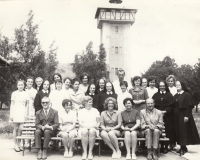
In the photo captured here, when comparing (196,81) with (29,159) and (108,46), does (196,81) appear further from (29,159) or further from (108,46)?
(29,159)

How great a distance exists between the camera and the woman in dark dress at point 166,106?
646 centimetres

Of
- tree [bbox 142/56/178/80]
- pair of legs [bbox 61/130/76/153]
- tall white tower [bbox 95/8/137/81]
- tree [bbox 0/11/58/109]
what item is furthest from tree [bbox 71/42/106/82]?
pair of legs [bbox 61/130/76/153]

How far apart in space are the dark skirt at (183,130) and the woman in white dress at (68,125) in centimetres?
234

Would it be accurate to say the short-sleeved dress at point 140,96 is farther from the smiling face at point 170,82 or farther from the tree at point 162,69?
the tree at point 162,69

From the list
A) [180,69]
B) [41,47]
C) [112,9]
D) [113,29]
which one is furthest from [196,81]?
[180,69]

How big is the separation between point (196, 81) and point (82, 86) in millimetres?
18549

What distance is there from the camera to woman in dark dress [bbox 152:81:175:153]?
6.46 metres

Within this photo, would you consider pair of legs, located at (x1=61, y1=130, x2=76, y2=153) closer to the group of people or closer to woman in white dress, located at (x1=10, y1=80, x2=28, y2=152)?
the group of people

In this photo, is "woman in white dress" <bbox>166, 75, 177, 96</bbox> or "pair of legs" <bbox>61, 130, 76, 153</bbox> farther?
"woman in white dress" <bbox>166, 75, 177, 96</bbox>

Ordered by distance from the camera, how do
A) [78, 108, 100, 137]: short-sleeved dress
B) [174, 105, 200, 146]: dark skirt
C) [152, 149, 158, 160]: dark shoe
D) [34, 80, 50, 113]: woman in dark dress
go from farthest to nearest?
[34, 80, 50, 113]: woman in dark dress → [174, 105, 200, 146]: dark skirt → [78, 108, 100, 137]: short-sleeved dress → [152, 149, 158, 160]: dark shoe

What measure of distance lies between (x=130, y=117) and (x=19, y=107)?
2.71 metres

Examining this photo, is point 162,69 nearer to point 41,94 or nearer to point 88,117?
point 41,94

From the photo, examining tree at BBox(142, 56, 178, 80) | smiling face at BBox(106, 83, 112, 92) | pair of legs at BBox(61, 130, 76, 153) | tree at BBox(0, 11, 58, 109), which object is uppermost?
tree at BBox(142, 56, 178, 80)

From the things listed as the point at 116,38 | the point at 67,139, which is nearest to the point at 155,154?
the point at 67,139
